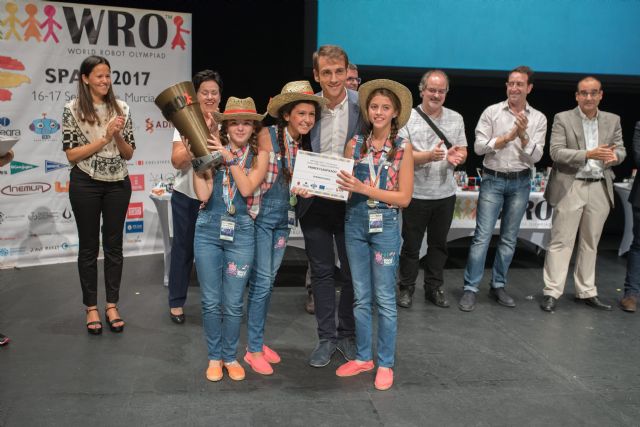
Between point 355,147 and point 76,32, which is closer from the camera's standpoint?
point 355,147

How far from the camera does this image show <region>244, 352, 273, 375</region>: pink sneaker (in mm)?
3287

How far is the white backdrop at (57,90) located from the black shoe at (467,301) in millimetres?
3019

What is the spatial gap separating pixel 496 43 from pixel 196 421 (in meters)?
4.85

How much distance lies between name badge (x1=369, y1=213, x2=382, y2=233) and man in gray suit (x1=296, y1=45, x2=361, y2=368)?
0.94 ft

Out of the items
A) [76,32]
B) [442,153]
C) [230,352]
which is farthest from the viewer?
[76,32]

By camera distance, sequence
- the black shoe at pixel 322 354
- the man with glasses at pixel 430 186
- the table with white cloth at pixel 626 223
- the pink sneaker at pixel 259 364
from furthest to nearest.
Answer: the table with white cloth at pixel 626 223, the man with glasses at pixel 430 186, the black shoe at pixel 322 354, the pink sneaker at pixel 259 364

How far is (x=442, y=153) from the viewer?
12.4 feet

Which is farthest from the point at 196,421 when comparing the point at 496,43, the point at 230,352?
the point at 496,43

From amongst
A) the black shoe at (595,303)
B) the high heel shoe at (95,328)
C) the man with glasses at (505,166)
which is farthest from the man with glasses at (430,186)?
the high heel shoe at (95,328)

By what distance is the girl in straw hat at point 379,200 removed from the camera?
299 cm

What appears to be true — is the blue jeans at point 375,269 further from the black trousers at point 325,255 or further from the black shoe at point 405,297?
the black shoe at point 405,297

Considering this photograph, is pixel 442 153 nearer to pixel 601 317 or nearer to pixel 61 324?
pixel 601 317

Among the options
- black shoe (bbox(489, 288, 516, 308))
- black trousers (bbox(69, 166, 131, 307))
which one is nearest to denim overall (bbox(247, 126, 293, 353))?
black trousers (bbox(69, 166, 131, 307))

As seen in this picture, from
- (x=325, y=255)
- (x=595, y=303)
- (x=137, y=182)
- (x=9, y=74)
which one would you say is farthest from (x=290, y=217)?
(x=9, y=74)
